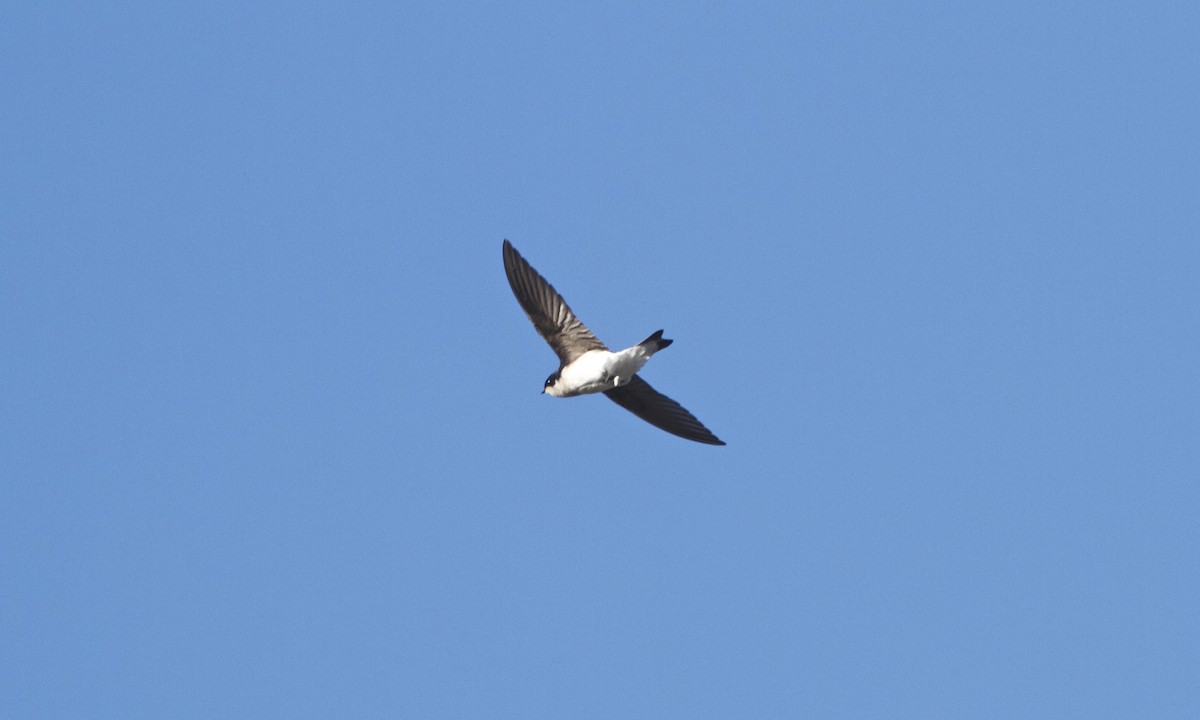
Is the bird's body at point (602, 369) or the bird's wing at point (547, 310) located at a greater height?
the bird's wing at point (547, 310)

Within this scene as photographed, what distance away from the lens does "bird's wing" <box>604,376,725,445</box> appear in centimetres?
2000

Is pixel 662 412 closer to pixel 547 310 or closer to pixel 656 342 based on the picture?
pixel 547 310

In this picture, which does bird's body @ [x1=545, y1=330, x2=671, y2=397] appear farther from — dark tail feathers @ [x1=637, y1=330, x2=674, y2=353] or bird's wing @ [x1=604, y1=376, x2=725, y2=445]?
bird's wing @ [x1=604, y1=376, x2=725, y2=445]

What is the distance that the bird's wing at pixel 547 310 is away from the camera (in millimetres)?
18844

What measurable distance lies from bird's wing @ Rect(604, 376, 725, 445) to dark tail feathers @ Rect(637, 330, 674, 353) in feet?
6.48

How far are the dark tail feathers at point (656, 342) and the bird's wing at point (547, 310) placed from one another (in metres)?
0.94

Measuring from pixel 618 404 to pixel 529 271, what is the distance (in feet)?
6.89

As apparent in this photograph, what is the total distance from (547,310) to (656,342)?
1.49 m

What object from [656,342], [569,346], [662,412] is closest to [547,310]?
[569,346]

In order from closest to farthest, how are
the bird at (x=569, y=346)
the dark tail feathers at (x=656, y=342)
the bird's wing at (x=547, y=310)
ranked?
the dark tail feathers at (x=656, y=342)
the bird at (x=569, y=346)
the bird's wing at (x=547, y=310)

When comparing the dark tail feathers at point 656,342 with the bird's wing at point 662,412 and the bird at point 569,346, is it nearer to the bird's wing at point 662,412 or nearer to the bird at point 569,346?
the bird at point 569,346

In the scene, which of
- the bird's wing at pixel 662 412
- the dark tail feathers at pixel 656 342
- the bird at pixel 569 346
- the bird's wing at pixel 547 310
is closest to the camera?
the dark tail feathers at pixel 656 342

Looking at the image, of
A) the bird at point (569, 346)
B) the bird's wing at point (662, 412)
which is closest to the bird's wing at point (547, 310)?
the bird at point (569, 346)

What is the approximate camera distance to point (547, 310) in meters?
18.9
